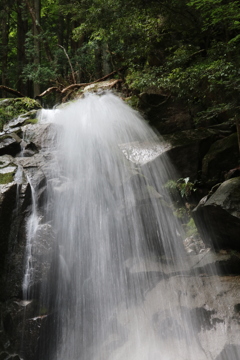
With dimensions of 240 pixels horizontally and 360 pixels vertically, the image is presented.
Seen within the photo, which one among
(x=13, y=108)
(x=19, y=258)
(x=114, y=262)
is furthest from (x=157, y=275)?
(x=13, y=108)

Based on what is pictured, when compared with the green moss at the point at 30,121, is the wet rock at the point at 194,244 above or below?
below

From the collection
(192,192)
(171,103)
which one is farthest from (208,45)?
(192,192)

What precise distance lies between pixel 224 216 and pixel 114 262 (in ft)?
8.21

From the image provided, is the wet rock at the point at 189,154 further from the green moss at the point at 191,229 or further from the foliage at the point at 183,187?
the green moss at the point at 191,229

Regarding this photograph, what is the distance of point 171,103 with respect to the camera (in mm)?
9406

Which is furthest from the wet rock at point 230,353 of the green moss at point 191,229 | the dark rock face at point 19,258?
the dark rock face at point 19,258

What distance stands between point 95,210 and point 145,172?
1786 mm

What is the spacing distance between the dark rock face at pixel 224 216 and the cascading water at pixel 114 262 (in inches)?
33.7

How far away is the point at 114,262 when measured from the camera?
6.17m

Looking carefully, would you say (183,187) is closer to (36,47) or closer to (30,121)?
(30,121)

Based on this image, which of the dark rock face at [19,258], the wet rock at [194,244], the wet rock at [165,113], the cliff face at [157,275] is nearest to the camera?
the cliff face at [157,275]

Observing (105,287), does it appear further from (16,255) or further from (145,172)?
(145,172)

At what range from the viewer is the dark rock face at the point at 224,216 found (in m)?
5.42

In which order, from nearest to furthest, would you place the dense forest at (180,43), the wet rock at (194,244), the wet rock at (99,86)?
1. the dense forest at (180,43)
2. the wet rock at (194,244)
3. the wet rock at (99,86)
